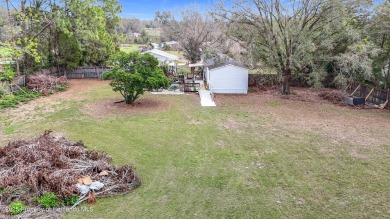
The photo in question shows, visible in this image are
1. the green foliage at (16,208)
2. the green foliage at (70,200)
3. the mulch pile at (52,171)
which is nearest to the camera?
the green foliage at (16,208)

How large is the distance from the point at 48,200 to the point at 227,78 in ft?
52.8

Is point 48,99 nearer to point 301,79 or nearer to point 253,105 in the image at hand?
point 253,105

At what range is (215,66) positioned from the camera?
2105 cm

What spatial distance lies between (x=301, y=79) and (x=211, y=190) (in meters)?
19.3

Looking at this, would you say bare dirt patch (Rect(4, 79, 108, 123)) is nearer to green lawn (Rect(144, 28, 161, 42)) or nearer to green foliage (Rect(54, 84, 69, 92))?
green foliage (Rect(54, 84, 69, 92))

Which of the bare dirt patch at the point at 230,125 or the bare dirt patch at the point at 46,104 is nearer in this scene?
the bare dirt patch at the point at 230,125

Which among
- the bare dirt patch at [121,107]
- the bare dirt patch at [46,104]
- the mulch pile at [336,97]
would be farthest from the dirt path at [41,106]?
the mulch pile at [336,97]

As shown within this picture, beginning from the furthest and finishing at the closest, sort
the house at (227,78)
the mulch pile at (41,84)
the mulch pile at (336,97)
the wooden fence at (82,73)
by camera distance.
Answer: the wooden fence at (82,73), the house at (227,78), the mulch pile at (41,84), the mulch pile at (336,97)

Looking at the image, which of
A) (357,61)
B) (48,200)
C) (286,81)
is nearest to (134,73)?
(48,200)

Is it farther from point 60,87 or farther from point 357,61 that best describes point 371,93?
point 60,87

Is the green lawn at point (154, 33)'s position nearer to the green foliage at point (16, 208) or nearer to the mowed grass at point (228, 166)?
the mowed grass at point (228, 166)

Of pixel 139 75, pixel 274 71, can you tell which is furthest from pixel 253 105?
pixel 139 75

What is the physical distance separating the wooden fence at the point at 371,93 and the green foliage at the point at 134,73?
510 inches

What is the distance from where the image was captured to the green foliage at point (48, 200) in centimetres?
638
